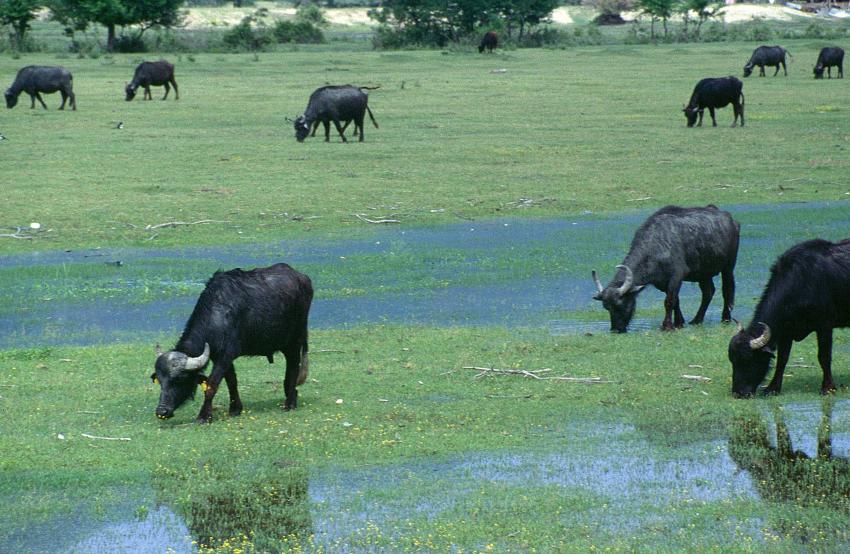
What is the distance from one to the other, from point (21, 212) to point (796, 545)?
53.0 feet

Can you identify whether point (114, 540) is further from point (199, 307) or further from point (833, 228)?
point (833, 228)

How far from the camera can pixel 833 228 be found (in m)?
20.1

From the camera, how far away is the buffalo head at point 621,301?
1420 centimetres

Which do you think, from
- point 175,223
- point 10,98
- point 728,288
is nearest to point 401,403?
point 728,288

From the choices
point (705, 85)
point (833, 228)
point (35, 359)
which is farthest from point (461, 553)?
point (705, 85)

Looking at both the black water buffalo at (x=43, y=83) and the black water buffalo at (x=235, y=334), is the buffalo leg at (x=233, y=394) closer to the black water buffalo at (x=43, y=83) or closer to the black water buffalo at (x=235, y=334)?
the black water buffalo at (x=235, y=334)

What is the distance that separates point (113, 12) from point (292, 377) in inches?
2051

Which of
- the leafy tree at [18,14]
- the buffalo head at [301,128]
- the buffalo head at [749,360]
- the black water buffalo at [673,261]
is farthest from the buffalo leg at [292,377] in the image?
the leafy tree at [18,14]

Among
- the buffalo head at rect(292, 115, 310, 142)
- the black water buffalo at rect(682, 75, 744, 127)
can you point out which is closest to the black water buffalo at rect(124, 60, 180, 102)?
the buffalo head at rect(292, 115, 310, 142)

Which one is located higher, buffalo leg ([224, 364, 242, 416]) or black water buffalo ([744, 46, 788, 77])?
black water buffalo ([744, 46, 788, 77])

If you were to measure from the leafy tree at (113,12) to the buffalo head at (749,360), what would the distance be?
5292 centimetres

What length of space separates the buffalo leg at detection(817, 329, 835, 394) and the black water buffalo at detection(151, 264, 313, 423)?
4587 mm

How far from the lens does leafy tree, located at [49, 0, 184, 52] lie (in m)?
60.0

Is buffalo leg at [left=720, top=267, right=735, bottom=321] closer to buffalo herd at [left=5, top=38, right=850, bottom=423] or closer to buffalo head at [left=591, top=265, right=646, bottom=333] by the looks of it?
buffalo head at [left=591, top=265, right=646, bottom=333]
